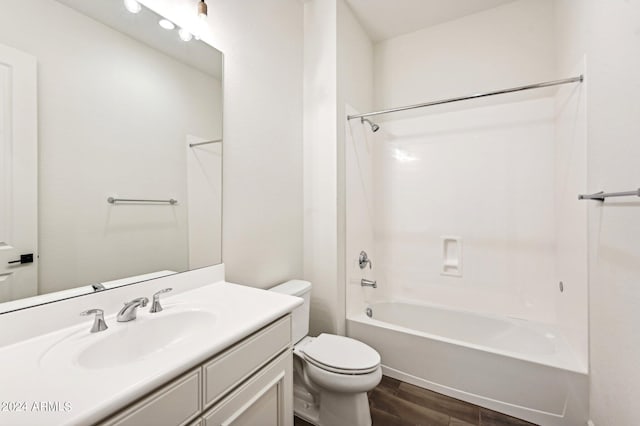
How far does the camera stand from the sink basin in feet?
2.47

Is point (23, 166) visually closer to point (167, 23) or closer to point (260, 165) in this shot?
point (167, 23)

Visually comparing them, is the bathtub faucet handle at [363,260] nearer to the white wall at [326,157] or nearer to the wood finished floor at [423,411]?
the white wall at [326,157]

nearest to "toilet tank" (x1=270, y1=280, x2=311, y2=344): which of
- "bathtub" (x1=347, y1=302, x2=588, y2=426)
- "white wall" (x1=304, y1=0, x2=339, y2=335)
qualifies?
"white wall" (x1=304, y1=0, x2=339, y2=335)

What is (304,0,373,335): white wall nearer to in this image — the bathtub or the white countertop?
the bathtub

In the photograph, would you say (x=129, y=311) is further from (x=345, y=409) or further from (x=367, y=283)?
(x=367, y=283)

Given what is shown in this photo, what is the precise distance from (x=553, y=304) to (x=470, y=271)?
22.3 inches

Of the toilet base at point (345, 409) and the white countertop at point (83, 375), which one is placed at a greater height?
the white countertop at point (83, 375)

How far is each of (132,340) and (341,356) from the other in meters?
1.02

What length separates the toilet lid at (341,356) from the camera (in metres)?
1.38

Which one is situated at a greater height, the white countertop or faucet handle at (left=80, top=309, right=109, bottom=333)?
faucet handle at (left=80, top=309, right=109, bottom=333)

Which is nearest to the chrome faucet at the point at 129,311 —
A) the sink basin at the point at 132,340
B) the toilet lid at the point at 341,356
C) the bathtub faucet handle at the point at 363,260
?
the sink basin at the point at 132,340

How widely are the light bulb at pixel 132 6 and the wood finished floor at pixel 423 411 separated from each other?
2192 mm

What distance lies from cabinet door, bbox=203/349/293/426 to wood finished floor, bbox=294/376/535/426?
0.65m

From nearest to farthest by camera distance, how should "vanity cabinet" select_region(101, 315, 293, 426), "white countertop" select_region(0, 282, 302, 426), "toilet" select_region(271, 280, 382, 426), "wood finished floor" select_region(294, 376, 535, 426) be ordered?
"white countertop" select_region(0, 282, 302, 426), "vanity cabinet" select_region(101, 315, 293, 426), "toilet" select_region(271, 280, 382, 426), "wood finished floor" select_region(294, 376, 535, 426)
